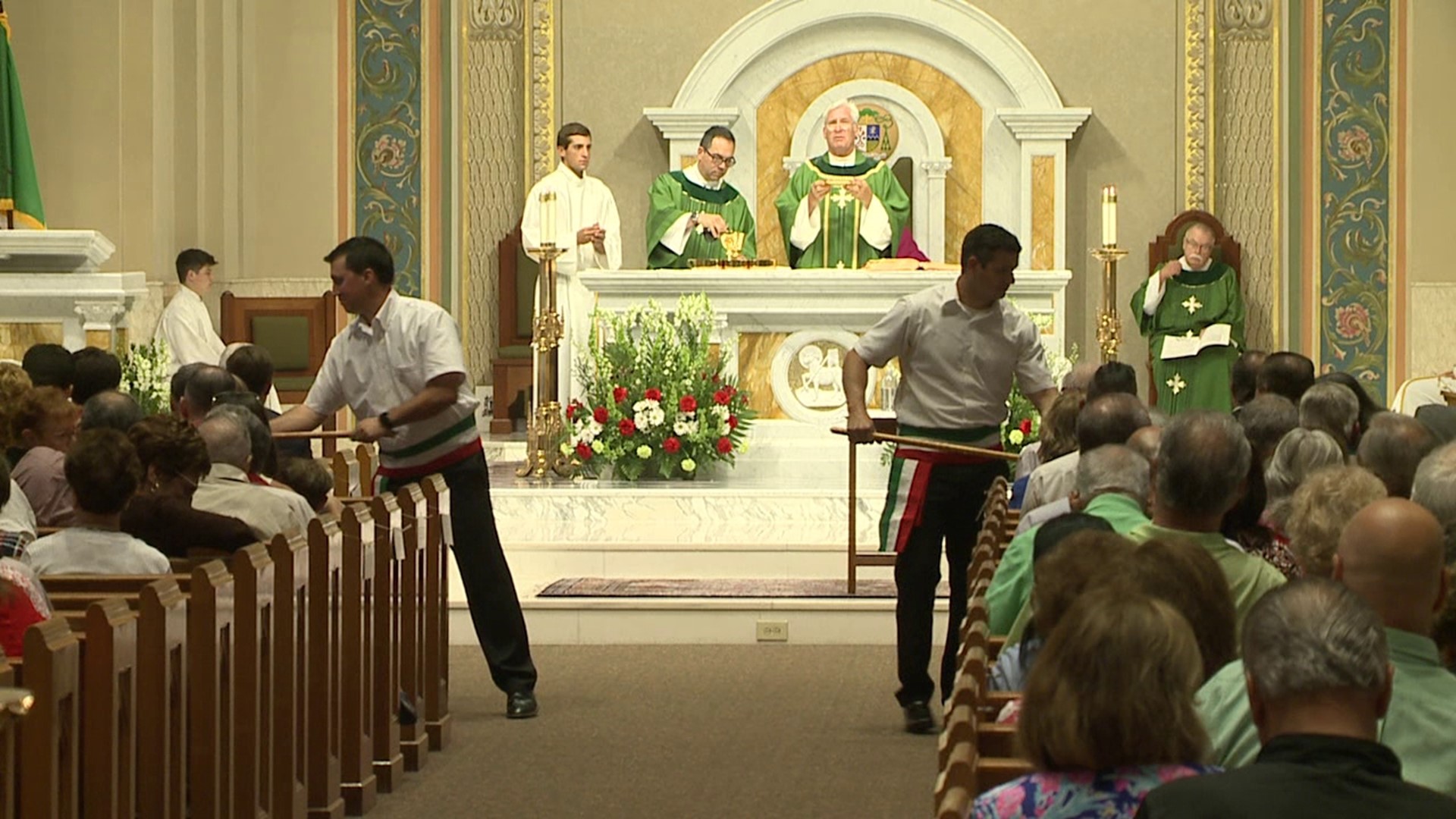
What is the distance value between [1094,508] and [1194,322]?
1055cm

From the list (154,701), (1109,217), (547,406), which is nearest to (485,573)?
(154,701)

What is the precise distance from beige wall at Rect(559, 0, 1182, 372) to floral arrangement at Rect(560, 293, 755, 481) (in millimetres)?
4628

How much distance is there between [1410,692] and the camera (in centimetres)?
325

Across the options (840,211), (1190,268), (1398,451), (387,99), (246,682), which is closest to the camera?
(246,682)

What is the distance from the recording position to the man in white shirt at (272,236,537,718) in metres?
7.10

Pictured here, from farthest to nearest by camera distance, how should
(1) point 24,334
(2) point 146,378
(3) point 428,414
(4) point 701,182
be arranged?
(4) point 701,182 < (1) point 24,334 < (2) point 146,378 < (3) point 428,414

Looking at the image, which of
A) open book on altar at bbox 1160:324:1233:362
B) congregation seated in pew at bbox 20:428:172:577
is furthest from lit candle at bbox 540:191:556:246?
congregation seated in pew at bbox 20:428:172:577

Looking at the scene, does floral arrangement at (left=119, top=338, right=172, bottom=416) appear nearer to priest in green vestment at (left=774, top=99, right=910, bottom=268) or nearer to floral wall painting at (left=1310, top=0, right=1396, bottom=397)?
priest in green vestment at (left=774, top=99, right=910, bottom=268)

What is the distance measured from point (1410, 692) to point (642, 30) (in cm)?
1405

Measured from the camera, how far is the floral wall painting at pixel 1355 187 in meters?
16.2

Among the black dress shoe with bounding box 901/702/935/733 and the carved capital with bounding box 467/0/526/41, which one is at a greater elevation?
the carved capital with bounding box 467/0/526/41

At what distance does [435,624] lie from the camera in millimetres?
6898

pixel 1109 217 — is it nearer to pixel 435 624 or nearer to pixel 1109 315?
pixel 1109 315

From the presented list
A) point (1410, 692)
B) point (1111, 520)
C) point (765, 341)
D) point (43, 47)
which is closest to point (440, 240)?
point (43, 47)
